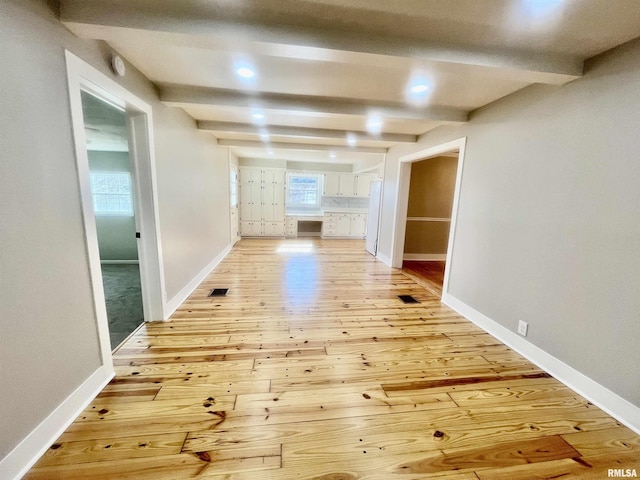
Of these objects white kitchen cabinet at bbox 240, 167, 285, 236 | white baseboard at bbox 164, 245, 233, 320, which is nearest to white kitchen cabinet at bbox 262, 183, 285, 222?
white kitchen cabinet at bbox 240, 167, 285, 236

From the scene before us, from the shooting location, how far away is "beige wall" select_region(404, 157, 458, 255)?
5.27m

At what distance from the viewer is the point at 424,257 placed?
572 cm

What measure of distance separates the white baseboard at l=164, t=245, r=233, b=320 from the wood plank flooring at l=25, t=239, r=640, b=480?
0.41 ft

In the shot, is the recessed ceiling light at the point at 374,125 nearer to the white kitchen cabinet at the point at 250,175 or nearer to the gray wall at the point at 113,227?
the white kitchen cabinet at the point at 250,175

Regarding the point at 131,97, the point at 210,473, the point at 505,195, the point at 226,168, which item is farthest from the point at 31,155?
the point at 226,168

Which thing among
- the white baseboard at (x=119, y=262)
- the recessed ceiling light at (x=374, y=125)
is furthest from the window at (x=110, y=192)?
the recessed ceiling light at (x=374, y=125)

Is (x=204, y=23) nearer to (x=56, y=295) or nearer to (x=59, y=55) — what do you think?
(x=59, y=55)

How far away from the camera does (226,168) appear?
18.2 feet

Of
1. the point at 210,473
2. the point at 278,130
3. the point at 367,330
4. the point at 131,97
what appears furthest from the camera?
the point at 278,130

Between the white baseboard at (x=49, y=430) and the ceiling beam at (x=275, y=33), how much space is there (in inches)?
86.2

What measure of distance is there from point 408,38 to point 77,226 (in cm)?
244

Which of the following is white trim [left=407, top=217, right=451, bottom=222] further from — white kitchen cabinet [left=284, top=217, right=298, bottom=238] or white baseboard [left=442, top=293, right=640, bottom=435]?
white kitchen cabinet [left=284, top=217, right=298, bottom=238]

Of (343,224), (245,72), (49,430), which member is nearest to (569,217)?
(245,72)

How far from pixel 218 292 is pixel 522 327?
353 centimetres
